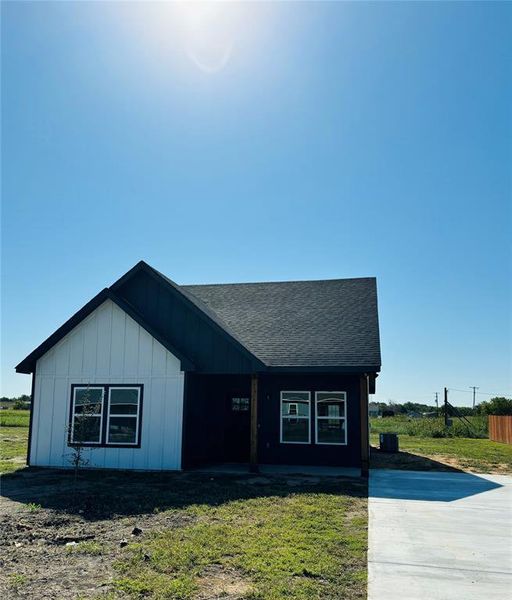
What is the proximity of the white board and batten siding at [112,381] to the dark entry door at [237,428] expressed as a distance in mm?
3018

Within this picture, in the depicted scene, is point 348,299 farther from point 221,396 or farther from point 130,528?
point 130,528

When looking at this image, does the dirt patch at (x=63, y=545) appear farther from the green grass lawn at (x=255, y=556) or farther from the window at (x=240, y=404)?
the window at (x=240, y=404)

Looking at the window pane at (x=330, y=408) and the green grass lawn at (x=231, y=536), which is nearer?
the green grass lawn at (x=231, y=536)

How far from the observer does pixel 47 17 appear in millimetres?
10938

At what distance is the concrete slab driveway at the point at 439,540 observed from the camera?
5.30m

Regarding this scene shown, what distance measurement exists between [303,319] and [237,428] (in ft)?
13.2

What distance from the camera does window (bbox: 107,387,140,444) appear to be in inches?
548

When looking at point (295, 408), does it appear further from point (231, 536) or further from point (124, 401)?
point (231, 536)

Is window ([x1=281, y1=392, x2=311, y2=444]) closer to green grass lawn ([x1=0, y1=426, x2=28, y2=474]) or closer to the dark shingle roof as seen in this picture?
the dark shingle roof

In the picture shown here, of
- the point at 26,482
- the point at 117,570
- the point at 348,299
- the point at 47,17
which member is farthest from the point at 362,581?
the point at 348,299

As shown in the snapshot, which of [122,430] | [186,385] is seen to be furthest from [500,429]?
[122,430]

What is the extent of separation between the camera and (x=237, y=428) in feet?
53.5

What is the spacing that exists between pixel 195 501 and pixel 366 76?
9.88 m

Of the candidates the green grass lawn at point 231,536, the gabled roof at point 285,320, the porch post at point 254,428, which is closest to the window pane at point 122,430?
the green grass lawn at point 231,536
